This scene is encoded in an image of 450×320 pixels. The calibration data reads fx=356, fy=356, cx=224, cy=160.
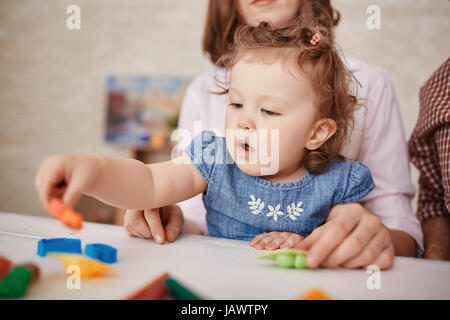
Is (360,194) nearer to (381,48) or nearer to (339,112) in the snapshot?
(339,112)

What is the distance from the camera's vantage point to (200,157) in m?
0.76

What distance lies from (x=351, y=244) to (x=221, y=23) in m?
0.87

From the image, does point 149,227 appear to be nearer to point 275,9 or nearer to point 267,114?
point 267,114

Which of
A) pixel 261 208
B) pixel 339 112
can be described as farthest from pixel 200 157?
pixel 339 112

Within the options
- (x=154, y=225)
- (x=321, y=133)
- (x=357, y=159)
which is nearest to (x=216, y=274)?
(x=154, y=225)

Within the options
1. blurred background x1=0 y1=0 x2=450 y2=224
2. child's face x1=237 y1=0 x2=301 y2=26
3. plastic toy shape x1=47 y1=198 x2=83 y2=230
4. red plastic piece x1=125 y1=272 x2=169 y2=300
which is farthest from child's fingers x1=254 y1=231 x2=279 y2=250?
blurred background x1=0 y1=0 x2=450 y2=224

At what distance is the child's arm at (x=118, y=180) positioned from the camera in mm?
455

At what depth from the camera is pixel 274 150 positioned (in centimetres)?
71

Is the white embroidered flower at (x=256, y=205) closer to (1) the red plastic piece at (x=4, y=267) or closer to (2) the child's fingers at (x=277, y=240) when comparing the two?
(2) the child's fingers at (x=277, y=240)

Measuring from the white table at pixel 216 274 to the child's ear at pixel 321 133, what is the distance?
0.27 meters

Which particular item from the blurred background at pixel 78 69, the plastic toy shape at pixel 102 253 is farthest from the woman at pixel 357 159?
the blurred background at pixel 78 69

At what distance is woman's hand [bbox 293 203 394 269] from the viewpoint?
550mm

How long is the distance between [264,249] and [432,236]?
2.12 feet
